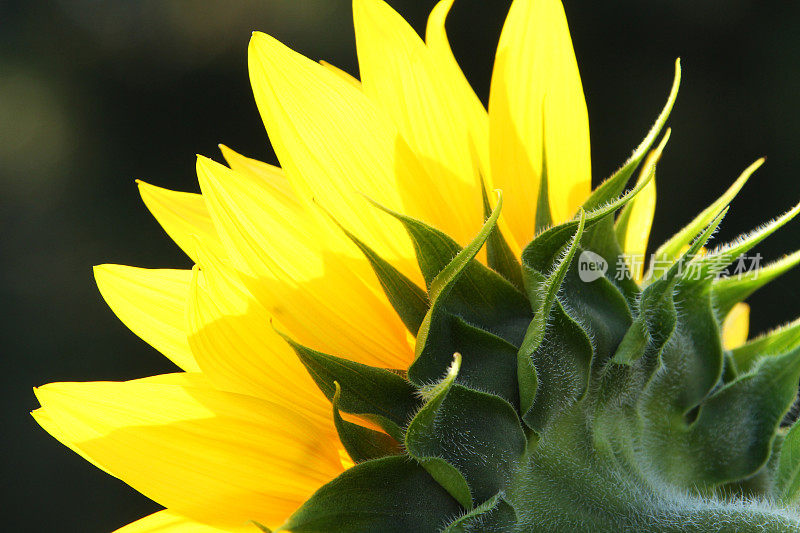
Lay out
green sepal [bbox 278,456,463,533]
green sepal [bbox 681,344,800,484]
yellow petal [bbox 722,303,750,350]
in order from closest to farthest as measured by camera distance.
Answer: green sepal [bbox 278,456,463,533], green sepal [bbox 681,344,800,484], yellow petal [bbox 722,303,750,350]

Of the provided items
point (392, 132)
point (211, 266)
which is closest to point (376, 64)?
point (392, 132)

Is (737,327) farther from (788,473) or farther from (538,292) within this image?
(538,292)

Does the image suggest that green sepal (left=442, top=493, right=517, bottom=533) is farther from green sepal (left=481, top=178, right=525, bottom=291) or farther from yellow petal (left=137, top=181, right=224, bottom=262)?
yellow petal (left=137, top=181, right=224, bottom=262)

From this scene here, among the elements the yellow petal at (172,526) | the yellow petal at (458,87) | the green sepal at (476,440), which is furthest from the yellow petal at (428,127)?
the yellow petal at (172,526)

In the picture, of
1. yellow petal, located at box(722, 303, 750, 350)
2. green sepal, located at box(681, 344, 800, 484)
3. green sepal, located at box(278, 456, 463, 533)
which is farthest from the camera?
yellow petal, located at box(722, 303, 750, 350)

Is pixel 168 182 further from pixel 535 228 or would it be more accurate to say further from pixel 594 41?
pixel 535 228

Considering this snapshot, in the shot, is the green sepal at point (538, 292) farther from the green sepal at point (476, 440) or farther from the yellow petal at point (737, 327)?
the yellow petal at point (737, 327)

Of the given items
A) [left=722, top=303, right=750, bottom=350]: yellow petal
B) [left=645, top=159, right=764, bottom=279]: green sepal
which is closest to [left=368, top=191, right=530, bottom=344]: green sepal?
[left=645, top=159, right=764, bottom=279]: green sepal
